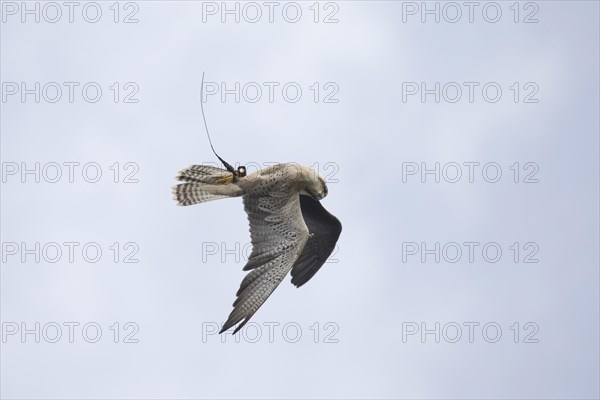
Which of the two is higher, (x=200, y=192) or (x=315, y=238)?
(x=200, y=192)

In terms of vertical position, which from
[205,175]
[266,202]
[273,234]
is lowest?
[273,234]

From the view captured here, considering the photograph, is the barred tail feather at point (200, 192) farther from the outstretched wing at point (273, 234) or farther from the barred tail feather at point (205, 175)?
the outstretched wing at point (273, 234)

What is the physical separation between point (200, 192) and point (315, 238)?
112 inches

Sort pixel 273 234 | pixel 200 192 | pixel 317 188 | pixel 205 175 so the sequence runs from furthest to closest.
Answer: pixel 273 234
pixel 205 175
pixel 200 192
pixel 317 188

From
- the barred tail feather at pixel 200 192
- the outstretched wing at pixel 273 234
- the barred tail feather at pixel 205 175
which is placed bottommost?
the outstretched wing at pixel 273 234

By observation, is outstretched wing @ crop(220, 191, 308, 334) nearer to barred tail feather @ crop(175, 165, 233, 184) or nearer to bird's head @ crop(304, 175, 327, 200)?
bird's head @ crop(304, 175, 327, 200)

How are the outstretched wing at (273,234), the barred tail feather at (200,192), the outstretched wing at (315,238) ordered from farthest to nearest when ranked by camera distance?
the outstretched wing at (315,238) → the outstretched wing at (273,234) → the barred tail feather at (200,192)

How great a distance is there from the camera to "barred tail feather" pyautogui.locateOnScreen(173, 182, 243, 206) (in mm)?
26812

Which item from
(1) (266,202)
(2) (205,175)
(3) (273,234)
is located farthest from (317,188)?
(2) (205,175)

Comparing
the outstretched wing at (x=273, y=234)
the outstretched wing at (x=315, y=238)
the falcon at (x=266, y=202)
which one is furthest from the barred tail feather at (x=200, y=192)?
the outstretched wing at (x=315, y=238)

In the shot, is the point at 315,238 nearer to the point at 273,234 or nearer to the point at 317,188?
the point at 273,234

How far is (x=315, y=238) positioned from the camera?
1136 inches

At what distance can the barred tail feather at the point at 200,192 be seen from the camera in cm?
2681

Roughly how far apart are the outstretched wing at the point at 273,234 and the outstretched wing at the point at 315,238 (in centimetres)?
138
